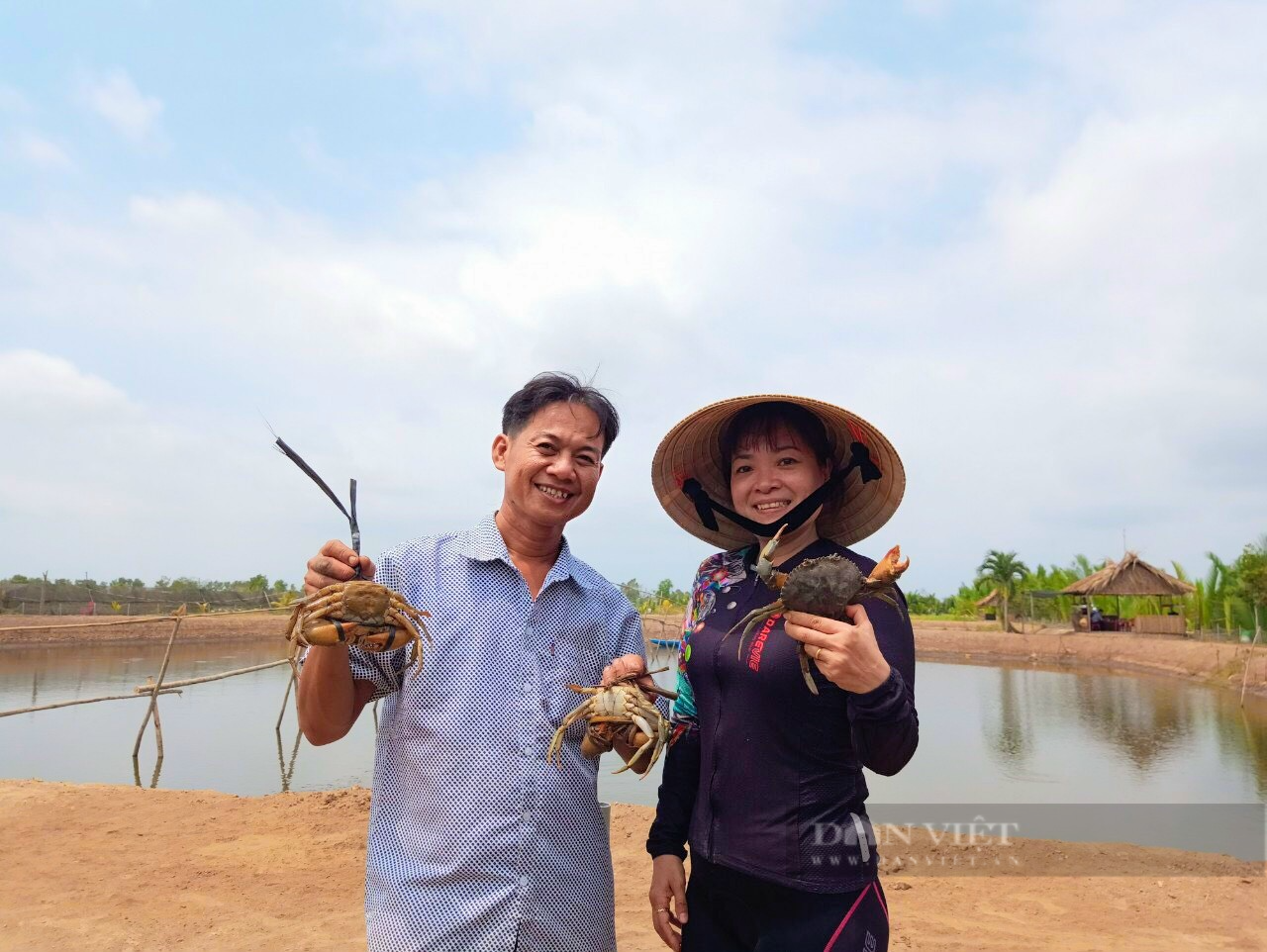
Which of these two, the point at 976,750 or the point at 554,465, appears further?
the point at 976,750

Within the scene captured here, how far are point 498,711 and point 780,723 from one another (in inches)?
34.8

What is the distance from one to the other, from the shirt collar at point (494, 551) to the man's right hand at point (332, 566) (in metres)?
0.38

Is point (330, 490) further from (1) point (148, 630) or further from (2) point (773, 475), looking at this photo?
(1) point (148, 630)

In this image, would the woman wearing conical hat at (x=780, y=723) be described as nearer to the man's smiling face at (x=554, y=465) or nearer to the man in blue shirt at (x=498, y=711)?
the man in blue shirt at (x=498, y=711)

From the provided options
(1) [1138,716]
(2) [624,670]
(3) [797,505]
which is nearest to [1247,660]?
(1) [1138,716]

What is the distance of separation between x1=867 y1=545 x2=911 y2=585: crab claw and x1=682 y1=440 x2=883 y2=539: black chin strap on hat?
1.37ft

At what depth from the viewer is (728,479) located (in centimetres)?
342

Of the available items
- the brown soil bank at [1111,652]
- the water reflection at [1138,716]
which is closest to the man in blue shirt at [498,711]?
the water reflection at [1138,716]

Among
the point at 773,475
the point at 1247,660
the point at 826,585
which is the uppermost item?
the point at 773,475

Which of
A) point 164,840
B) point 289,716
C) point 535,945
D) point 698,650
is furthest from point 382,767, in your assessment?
point 289,716

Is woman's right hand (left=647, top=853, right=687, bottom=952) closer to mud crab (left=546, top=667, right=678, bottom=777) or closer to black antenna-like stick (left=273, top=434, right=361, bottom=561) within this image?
mud crab (left=546, top=667, right=678, bottom=777)

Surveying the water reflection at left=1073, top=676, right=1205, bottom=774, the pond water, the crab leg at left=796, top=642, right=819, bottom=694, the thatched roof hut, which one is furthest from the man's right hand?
the thatched roof hut

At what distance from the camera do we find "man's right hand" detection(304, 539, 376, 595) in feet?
7.97

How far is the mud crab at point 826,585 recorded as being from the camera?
2.31 m
